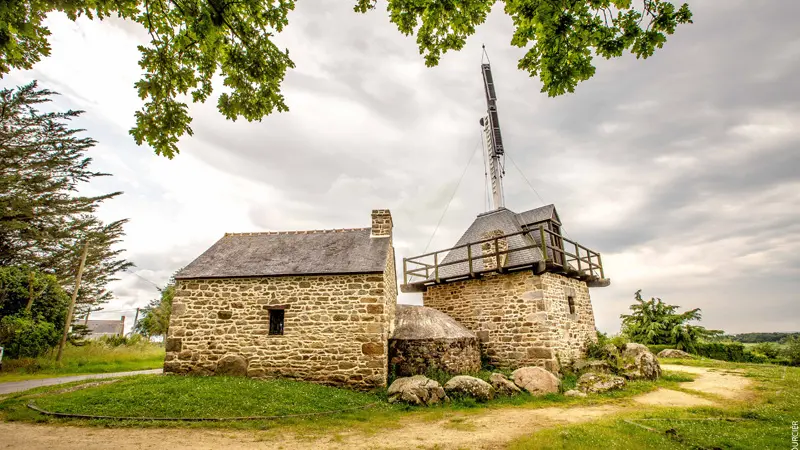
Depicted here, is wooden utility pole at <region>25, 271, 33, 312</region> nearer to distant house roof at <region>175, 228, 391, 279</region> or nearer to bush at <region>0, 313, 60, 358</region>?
bush at <region>0, 313, 60, 358</region>

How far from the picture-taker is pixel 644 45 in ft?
12.9

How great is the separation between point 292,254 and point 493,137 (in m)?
12.6

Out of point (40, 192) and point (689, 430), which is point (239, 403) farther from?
point (40, 192)

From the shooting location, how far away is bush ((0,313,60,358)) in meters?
15.2

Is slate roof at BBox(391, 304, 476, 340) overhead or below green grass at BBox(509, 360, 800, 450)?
overhead

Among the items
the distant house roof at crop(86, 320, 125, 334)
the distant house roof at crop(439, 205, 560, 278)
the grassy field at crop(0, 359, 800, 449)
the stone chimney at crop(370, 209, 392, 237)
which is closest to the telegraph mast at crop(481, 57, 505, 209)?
the distant house roof at crop(439, 205, 560, 278)

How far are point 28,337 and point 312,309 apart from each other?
14143 millimetres

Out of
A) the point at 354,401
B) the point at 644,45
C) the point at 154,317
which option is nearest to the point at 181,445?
the point at 354,401

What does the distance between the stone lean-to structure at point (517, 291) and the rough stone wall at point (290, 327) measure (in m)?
3.86

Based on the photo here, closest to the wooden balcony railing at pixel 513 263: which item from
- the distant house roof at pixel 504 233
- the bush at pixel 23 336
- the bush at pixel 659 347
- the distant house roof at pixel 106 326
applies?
the distant house roof at pixel 504 233

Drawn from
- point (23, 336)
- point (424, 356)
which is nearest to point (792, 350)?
point (424, 356)

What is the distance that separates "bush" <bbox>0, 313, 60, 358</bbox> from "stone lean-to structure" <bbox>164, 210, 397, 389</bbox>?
9.80m

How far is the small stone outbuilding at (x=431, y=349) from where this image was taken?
11.1 meters

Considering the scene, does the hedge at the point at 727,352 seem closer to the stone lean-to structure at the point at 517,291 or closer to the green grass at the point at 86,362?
the stone lean-to structure at the point at 517,291
